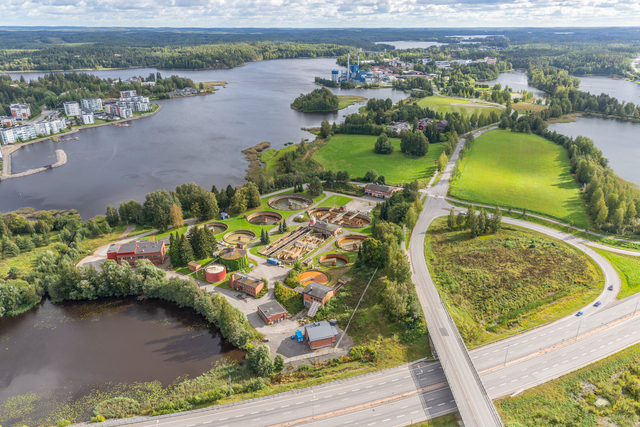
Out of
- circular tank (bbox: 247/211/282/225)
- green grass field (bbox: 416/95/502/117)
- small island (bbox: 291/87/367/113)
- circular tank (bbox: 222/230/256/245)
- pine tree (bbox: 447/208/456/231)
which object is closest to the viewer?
circular tank (bbox: 222/230/256/245)

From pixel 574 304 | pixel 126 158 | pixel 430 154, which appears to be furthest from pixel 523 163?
pixel 126 158

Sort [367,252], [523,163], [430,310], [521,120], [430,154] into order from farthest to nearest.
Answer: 1. [521,120]
2. [430,154]
3. [523,163]
4. [367,252]
5. [430,310]

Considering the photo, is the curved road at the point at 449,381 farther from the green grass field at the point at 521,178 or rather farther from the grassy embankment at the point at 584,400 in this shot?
the green grass field at the point at 521,178

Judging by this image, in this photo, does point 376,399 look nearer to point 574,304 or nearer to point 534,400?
point 534,400

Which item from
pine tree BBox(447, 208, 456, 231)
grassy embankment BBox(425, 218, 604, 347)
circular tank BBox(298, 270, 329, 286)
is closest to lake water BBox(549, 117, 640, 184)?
grassy embankment BBox(425, 218, 604, 347)

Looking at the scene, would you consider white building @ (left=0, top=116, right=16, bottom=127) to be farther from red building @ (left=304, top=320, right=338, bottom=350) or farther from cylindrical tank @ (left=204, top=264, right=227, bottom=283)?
red building @ (left=304, top=320, right=338, bottom=350)

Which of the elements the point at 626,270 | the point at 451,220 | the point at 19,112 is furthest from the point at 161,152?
the point at 626,270
